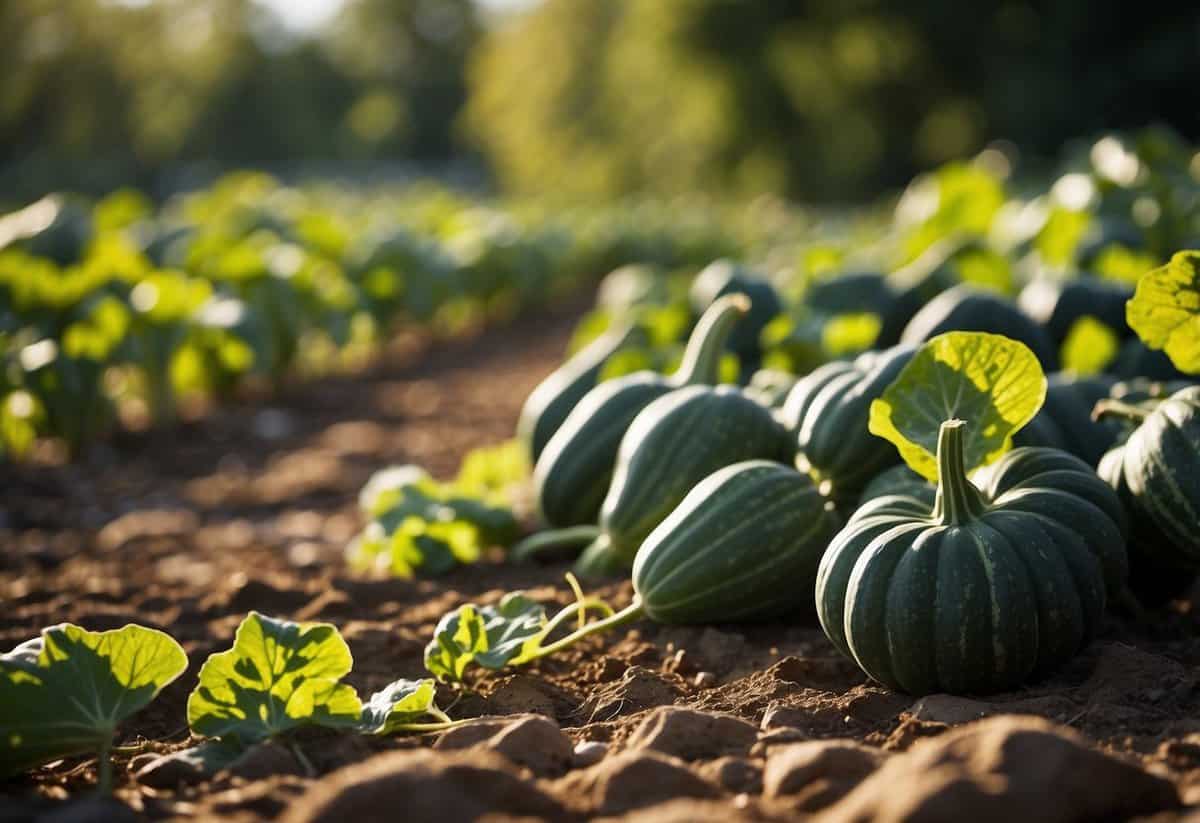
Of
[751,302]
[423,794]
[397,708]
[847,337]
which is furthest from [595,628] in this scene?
[751,302]

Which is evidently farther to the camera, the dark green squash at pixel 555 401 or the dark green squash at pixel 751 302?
the dark green squash at pixel 751 302

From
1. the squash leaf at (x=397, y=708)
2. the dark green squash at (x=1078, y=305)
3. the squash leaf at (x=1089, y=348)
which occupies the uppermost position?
the dark green squash at (x=1078, y=305)

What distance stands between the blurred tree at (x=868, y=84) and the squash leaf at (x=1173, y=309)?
81.2 ft

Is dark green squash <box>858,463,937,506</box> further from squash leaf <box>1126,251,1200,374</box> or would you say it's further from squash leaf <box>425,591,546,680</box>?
squash leaf <box>425,591,546,680</box>

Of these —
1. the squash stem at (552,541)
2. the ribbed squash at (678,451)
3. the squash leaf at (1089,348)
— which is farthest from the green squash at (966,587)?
the squash leaf at (1089,348)

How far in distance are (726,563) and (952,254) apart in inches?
105

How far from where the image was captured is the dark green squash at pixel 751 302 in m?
4.63

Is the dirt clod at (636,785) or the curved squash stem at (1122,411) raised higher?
the curved squash stem at (1122,411)

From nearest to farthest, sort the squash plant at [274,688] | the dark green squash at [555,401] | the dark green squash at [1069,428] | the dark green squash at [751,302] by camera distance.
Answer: the squash plant at [274,688]
the dark green squash at [1069,428]
the dark green squash at [555,401]
the dark green squash at [751,302]

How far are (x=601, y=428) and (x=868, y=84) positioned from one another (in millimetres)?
32788

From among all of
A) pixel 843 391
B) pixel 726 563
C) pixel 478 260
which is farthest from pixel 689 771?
pixel 478 260

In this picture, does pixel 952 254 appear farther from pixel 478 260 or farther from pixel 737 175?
pixel 737 175

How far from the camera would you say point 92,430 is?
18.9 feet

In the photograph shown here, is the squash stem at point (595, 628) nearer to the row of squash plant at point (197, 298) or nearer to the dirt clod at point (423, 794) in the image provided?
the dirt clod at point (423, 794)
